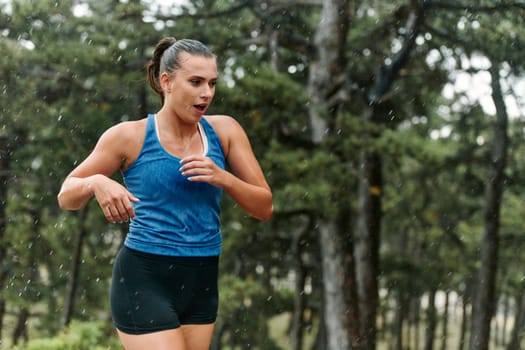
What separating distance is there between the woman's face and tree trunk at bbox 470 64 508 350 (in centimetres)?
1295

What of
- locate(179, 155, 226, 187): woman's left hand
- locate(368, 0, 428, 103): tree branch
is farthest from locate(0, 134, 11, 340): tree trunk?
locate(179, 155, 226, 187): woman's left hand

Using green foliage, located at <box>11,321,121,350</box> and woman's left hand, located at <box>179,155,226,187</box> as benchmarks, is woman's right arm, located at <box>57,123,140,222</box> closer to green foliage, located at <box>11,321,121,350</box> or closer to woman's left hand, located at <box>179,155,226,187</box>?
woman's left hand, located at <box>179,155,226,187</box>

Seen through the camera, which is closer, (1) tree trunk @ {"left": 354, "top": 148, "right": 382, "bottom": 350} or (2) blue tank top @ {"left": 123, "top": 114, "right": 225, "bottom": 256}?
(2) blue tank top @ {"left": 123, "top": 114, "right": 225, "bottom": 256}

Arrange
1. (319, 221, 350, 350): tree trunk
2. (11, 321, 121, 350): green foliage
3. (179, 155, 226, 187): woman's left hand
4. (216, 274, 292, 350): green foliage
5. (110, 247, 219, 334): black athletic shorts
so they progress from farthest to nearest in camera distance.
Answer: (216, 274, 292, 350): green foliage
(319, 221, 350, 350): tree trunk
(11, 321, 121, 350): green foliage
(110, 247, 219, 334): black athletic shorts
(179, 155, 226, 187): woman's left hand

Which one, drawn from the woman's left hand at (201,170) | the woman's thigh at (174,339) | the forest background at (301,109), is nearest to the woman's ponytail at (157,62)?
the woman's left hand at (201,170)

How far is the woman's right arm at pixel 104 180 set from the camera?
225cm

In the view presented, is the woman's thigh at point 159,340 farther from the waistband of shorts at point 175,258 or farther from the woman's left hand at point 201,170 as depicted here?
the woman's left hand at point 201,170

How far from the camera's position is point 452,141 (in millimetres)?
19156

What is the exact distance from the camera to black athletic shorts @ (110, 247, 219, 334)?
2490mm

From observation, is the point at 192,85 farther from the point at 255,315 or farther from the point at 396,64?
the point at 255,315

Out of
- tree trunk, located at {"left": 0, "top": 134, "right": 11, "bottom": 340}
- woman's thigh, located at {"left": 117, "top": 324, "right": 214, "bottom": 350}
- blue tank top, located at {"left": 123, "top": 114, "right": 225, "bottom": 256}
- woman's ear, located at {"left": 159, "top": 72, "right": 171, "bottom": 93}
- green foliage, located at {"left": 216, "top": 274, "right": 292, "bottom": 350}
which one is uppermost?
woman's ear, located at {"left": 159, "top": 72, "right": 171, "bottom": 93}

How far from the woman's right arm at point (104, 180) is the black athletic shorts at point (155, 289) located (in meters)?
0.28

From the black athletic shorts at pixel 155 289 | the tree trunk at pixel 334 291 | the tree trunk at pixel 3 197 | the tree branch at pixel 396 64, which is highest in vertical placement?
the black athletic shorts at pixel 155 289

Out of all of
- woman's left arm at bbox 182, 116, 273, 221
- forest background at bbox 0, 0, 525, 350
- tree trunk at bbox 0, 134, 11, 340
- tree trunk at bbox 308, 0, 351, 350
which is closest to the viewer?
woman's left arm at bbox 182, 116, 273, 221
